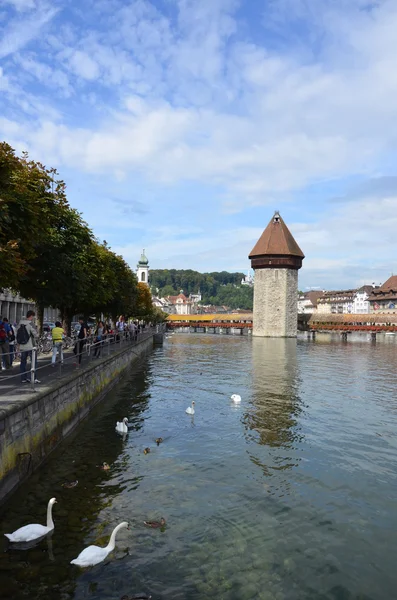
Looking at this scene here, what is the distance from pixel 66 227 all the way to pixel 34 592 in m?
16.1

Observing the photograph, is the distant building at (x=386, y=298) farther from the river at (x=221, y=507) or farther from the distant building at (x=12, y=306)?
the river at (x=221, y=507)

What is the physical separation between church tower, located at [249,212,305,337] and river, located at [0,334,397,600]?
64.1 meters

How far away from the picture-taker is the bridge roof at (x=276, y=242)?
80.1 metres

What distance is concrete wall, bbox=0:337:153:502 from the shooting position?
27.1ft

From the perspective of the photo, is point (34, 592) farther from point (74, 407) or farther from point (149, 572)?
point (74, 407)

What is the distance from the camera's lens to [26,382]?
11.6m

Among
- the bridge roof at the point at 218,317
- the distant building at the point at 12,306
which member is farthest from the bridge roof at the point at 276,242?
the distant building at the point at 12,306

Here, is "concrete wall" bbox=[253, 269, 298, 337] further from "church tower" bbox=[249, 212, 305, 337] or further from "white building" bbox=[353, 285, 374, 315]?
"white building" bbox=[353, 285, 374, 315]

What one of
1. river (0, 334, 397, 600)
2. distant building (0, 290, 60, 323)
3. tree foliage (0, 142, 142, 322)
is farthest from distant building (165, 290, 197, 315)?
river (0, 334, 397, 600)

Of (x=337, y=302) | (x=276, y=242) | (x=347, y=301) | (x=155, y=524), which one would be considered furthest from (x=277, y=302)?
(x=337, y=302)

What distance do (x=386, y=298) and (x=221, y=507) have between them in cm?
11742

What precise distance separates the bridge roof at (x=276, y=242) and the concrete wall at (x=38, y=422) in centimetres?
6622

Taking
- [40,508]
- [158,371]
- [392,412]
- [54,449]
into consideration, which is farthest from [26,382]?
[158,371]

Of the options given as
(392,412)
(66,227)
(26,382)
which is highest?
(66,227)
